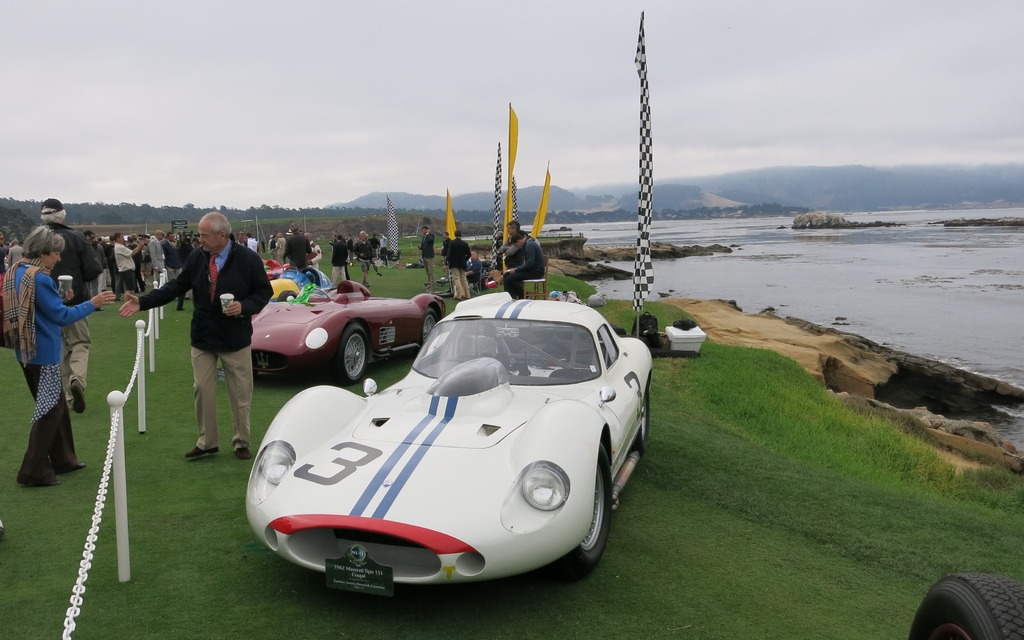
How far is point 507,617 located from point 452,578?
→ 1.43 ft

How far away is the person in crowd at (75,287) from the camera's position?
7105 mm

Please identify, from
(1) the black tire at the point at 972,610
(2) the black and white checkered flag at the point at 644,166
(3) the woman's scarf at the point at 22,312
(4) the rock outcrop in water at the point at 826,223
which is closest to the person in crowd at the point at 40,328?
(3) the woman's scarf at the point at 22,312

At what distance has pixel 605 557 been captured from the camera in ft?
14.3

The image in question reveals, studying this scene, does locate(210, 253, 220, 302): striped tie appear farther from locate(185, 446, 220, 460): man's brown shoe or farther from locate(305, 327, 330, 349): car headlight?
locate(305, 327, 330, 349): car headlight

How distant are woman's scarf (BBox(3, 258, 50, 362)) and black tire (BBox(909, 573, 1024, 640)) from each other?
5428mm

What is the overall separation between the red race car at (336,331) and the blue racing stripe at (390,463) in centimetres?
454

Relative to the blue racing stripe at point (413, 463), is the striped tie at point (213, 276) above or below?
above

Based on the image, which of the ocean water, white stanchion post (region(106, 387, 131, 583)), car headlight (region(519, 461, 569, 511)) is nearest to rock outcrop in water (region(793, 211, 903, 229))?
the ocean water

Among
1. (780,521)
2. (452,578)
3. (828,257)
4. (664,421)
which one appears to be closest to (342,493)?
(452,578)

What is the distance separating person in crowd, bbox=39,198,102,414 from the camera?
711 centimetres

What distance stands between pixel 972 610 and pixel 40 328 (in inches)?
219

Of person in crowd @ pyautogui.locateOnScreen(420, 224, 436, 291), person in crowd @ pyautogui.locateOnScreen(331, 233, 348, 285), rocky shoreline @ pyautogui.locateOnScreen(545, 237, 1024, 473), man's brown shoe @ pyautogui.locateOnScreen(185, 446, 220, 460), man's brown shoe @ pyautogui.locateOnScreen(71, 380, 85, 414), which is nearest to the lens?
man's brown shoe @ pyautogui.locateOnScreen(185, 446, 220, 460)

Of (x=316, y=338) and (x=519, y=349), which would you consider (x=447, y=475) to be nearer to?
(x=519, y=349)

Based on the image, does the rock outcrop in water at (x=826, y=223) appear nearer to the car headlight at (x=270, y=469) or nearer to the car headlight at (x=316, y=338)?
the car headlight at (x=316, y=338)
